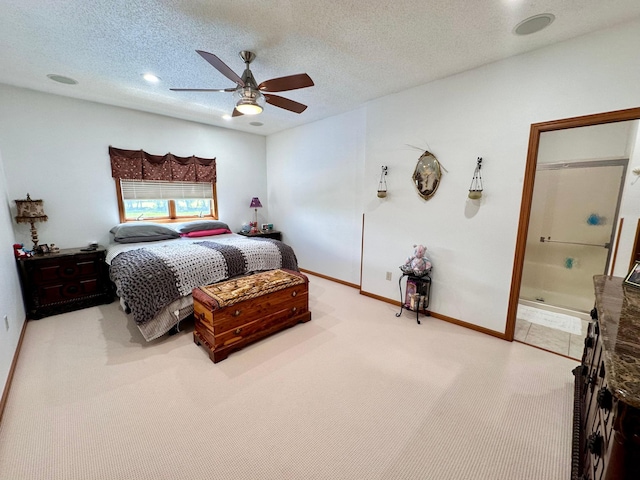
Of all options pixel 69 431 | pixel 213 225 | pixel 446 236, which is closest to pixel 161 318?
pixel 69 431

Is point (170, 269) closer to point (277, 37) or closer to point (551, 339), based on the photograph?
point (277, 37)

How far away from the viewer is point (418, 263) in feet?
9.78

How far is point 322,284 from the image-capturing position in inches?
171

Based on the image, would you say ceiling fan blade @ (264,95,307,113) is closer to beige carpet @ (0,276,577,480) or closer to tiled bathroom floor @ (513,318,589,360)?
beige carpet @ (0,276,577,480)

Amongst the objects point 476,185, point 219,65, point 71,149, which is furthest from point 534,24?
point 71,149

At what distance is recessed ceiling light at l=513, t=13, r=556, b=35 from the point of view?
184 cm

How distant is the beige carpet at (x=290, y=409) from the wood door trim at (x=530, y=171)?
434 millimetres

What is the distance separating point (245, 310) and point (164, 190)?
3.11 m

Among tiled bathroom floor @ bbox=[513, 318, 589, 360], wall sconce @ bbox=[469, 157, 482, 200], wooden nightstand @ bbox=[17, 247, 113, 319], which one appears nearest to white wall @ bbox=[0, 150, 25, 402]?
wooden nightstand @ bbox=[17, 247, 113, 319]

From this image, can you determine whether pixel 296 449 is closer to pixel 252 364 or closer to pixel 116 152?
pixel 252 364

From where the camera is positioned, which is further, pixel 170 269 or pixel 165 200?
pixel 165 200

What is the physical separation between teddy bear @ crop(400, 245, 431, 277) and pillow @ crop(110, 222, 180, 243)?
3.41m

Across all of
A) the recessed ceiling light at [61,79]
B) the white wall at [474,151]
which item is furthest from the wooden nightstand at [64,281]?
the white wall at [474,151]

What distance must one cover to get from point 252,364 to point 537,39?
3557 mm
